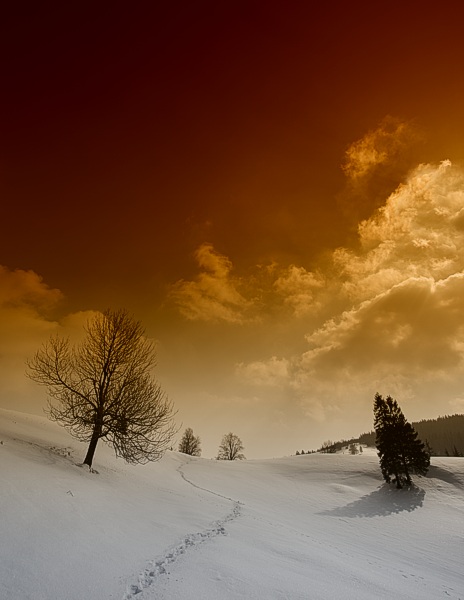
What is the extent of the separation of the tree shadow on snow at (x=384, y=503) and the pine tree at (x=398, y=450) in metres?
1.46

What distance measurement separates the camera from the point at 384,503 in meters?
32.8

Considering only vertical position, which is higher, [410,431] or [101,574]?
[410,431]

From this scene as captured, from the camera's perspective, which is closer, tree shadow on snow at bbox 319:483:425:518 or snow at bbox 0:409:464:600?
snow at bbox 0:409:464:600

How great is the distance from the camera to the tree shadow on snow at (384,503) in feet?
95.4

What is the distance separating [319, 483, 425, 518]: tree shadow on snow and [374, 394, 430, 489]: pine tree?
4.79 feet

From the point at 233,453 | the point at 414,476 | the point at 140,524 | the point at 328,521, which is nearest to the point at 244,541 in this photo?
the point at 140,524

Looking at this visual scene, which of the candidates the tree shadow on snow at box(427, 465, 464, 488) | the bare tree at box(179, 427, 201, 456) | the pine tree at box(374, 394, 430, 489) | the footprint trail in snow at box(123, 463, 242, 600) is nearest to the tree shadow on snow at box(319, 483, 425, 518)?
the pine tree at box(374, 394, 430, 489)

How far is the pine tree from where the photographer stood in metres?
38.6

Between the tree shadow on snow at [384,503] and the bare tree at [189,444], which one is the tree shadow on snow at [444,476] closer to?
the tree shadow on snow at [384,503]

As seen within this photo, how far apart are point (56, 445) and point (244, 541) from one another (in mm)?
14030

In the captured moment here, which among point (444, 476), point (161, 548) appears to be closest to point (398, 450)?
point (444, 476)

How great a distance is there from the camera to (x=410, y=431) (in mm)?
41875

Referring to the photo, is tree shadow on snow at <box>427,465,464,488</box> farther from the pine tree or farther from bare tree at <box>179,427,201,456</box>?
bare tree at <box>179,427,201,456</box>

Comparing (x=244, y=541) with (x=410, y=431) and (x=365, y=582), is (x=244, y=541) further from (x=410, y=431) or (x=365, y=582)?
(x=410, y=431)
